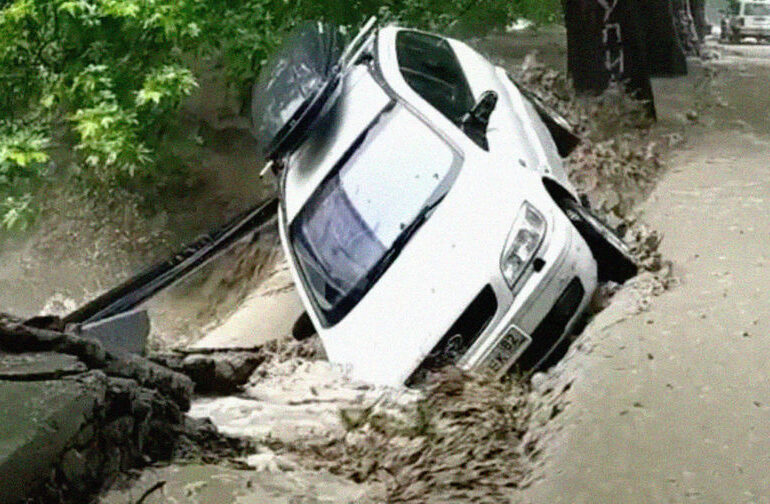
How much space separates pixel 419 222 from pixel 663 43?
11.0 metres

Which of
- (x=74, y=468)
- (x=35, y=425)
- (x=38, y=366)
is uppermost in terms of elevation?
(x=35, y=425)

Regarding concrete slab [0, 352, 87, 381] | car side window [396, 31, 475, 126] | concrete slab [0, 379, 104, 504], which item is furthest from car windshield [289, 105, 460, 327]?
concrete slab [0, 379, 104, 504]

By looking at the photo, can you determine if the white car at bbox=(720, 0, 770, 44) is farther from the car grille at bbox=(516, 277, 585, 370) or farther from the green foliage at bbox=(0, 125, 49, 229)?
the car grille at bbox=(516, 277, 585, 370)

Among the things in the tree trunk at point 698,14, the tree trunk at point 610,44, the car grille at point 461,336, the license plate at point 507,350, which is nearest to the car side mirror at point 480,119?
the car grille at point 461,336

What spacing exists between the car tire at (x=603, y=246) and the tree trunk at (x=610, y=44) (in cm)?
599

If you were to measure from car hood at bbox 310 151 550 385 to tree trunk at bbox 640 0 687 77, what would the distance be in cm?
945

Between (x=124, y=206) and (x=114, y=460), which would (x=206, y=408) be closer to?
(x=114, y=460)

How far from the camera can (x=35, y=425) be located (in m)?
3.91

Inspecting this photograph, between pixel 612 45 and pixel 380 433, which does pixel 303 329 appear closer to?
pixel 380 433

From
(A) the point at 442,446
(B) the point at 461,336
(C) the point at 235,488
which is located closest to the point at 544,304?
(B) the point at 461,336

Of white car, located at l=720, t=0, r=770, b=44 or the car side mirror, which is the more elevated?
the car side mirror

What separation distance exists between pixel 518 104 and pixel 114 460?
5137 mm

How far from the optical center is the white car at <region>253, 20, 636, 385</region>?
251 inches

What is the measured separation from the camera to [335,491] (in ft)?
15.6
